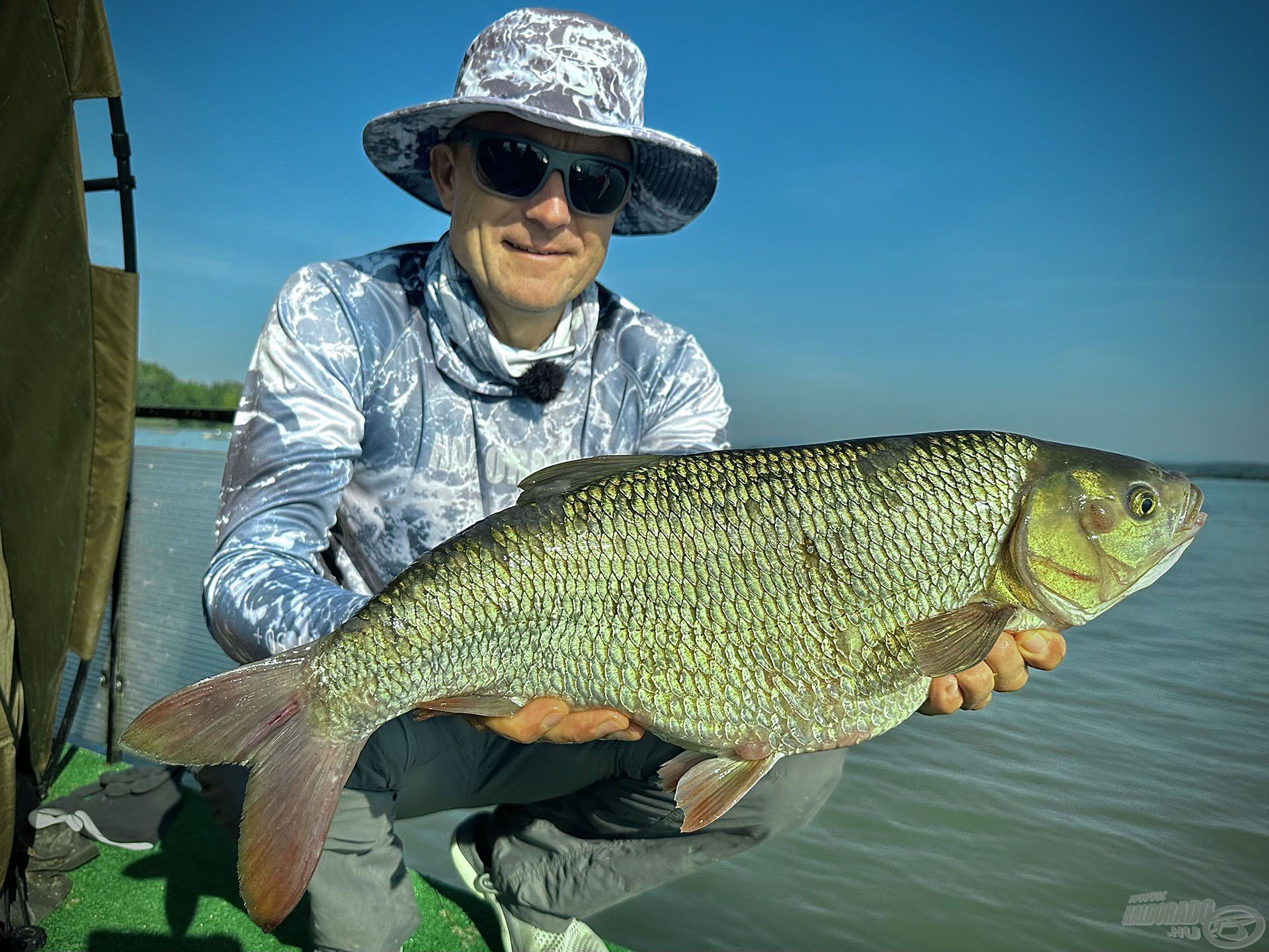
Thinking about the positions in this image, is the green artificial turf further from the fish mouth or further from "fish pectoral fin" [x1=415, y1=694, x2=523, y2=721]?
the fish mouth

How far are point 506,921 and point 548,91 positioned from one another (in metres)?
2.52

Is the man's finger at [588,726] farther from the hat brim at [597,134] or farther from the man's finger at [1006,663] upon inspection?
the hat brim at [597,134]

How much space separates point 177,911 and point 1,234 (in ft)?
7.06

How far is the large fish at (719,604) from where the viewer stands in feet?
5.40

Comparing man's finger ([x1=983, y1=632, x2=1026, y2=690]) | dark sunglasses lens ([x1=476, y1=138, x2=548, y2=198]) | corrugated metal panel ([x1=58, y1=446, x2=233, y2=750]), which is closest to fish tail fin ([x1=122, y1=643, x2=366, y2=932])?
man's finger ([x1=983, y1=632, x2=1026, y2=690])

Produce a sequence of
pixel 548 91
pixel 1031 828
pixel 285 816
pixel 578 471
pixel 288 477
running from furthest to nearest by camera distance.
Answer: pixel 1031 828 < pixel 548 91 < pixel 288 477 < pixel 578 471 < pixel 285 816

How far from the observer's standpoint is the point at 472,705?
5.80 feet

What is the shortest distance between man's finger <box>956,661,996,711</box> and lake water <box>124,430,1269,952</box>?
155cm

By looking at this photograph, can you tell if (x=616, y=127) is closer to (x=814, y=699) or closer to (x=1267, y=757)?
(x=814, y=699)

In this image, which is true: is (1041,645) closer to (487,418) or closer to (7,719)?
(487,418)

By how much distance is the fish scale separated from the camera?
172 cm

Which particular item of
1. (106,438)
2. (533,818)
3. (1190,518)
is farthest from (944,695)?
(106,438)

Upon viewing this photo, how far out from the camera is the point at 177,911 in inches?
111

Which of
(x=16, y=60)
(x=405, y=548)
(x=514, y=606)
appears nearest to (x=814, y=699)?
(x=514, y=606)
